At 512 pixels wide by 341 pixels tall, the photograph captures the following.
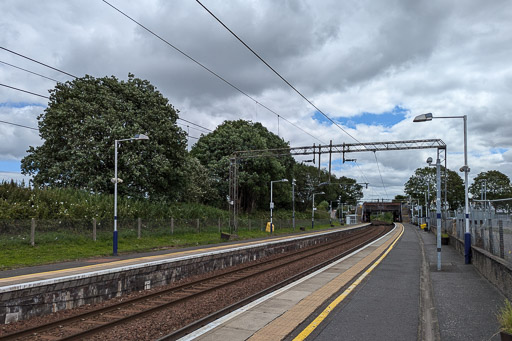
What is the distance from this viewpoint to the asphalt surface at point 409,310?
271 inches

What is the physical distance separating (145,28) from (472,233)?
51.3 feet

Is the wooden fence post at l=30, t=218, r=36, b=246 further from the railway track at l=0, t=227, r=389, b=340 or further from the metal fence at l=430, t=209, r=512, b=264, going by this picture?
the metal fence at l=430, t=209, r=512, b=264

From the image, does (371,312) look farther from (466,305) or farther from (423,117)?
(423,117)

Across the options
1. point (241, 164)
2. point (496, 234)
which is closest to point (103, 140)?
point (496, 234)

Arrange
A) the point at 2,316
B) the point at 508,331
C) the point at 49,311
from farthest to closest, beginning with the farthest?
the point at 49,311
the point at 2,316
the point at 508,331

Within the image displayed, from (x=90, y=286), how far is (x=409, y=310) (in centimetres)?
755

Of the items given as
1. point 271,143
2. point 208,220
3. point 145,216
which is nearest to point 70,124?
point 145,216

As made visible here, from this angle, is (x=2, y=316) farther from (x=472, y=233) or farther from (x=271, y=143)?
(x=271, y=143)

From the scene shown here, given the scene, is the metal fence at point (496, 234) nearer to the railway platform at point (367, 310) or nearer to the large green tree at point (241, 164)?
the railway platform at point (367, 310)

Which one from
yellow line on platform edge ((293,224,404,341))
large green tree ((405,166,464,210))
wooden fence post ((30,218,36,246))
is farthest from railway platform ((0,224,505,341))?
large green tree ((405,166,464,210))

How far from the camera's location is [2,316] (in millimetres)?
8383

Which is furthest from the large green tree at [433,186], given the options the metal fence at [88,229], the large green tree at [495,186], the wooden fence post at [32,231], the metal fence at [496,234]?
the wooden fence post at [32,231]

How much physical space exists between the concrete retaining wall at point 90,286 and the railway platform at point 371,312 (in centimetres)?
437

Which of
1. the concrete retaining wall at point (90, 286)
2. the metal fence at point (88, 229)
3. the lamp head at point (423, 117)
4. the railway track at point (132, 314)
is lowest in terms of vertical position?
the railway track at point (132, 314)
